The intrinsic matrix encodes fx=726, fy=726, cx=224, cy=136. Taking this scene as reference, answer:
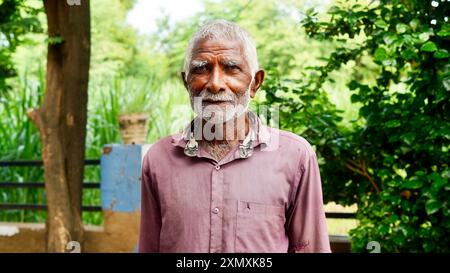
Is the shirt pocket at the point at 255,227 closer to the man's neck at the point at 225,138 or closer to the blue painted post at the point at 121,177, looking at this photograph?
the man's neck at the point at 225,138

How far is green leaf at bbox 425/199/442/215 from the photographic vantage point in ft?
11.6

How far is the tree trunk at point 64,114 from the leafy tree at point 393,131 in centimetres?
174

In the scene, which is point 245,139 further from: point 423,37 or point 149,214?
point 423,37

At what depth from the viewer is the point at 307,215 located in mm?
1727

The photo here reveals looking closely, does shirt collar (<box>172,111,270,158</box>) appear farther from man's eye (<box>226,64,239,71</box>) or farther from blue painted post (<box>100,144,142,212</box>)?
blue painted post (<box>100,144,142,212</box>)

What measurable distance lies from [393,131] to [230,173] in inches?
100

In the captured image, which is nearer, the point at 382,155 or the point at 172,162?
the point at 172,162

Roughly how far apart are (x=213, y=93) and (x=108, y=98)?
608cm

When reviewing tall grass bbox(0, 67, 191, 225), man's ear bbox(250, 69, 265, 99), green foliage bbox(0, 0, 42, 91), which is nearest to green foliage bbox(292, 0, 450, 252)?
man's ear bbox(250, 69, 265, 99)

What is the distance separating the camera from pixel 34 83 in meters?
7.75

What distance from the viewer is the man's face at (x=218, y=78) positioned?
1695 millimetres

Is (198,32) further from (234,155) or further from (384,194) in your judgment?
(384,194)
